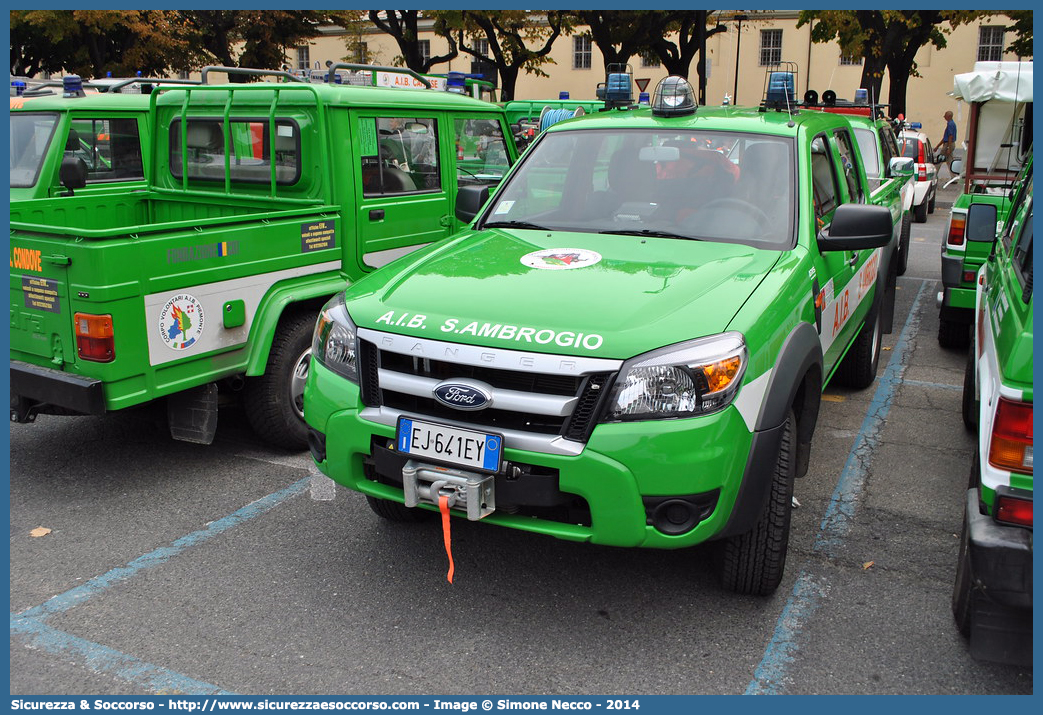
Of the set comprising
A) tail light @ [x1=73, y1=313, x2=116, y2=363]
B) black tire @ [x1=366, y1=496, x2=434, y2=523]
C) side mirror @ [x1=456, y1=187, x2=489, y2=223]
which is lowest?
black tire @ [x1=366, y1=496, x2=434, y2=523]

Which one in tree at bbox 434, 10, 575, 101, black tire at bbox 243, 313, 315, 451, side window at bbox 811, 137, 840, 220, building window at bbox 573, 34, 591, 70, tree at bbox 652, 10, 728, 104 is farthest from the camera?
building window at bbox 573, 34, 591, 70

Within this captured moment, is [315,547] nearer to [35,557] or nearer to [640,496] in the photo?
[35,557]

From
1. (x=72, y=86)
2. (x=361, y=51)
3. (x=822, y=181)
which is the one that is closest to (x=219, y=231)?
(x=822, y=181)

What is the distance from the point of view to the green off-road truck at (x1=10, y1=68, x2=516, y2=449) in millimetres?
4477

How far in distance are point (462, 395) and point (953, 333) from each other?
239 inches

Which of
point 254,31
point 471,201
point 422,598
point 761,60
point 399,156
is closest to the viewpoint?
point 422,598

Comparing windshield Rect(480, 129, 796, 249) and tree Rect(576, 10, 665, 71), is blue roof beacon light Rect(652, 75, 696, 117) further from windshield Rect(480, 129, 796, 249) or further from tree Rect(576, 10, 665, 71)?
tree Rect(576, 10, 665, 71)

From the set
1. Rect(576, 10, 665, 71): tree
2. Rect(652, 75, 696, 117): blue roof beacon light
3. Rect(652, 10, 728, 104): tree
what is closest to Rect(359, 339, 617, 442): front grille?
Rect(652, 75, 696, 117): blue roof beacon light

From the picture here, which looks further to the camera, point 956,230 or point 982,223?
point 956,230

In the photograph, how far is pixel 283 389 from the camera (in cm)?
534

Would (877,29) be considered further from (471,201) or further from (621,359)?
(621,359)

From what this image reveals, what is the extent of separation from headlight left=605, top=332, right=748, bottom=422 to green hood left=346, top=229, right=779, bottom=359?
0.06 m

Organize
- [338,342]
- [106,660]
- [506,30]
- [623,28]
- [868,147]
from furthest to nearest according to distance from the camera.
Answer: [506,30], [623,28], [868,147], [338,342], [106,660]

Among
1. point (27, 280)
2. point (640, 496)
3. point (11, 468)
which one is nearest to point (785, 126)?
point (640, 496)
